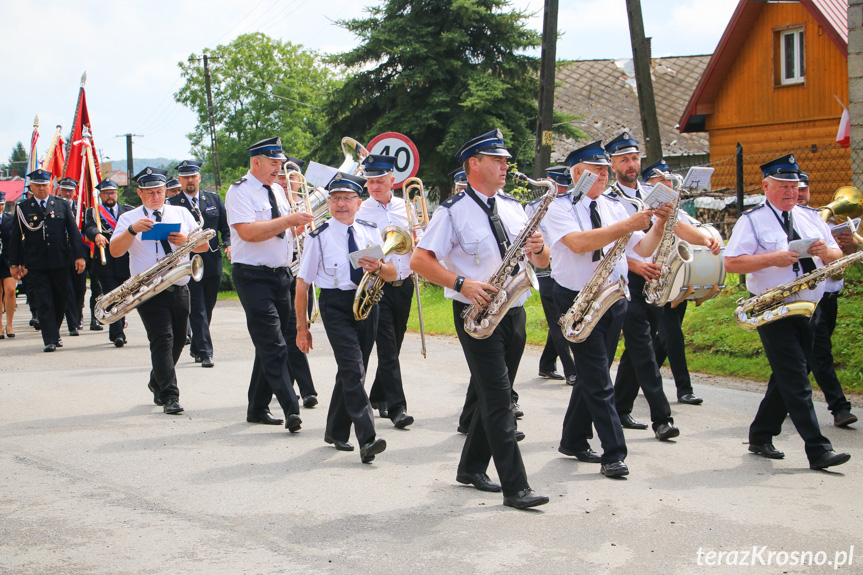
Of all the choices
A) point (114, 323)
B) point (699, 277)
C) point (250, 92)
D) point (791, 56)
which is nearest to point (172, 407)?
point (699, 277)

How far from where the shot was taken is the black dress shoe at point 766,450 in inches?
265

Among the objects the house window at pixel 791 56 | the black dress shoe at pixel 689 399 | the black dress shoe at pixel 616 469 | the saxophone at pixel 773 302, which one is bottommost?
the black dress shoe at pixel 689 399

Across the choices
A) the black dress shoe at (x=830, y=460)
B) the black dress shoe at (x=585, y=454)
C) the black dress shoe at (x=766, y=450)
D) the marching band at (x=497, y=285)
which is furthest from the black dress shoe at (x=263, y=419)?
the black dress shoe at (x=830, y=460)

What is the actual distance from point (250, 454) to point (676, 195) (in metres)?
3.63

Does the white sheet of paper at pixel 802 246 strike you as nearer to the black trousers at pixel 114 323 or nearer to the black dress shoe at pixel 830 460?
the black dress shoe at pixel 830 460

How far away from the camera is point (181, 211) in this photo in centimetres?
945

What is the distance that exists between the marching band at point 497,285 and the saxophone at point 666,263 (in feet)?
0.08

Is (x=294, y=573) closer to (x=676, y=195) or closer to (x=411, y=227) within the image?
(x=676, y=195)

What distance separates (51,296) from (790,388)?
10.9m

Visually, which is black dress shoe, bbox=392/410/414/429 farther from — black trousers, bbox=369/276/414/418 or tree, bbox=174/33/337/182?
tree, bbox=174/33/337/182

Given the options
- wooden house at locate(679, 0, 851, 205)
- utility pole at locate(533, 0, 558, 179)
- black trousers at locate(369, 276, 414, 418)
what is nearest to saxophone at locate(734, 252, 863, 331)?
black trousers at locate(369, 276, 414, 418)

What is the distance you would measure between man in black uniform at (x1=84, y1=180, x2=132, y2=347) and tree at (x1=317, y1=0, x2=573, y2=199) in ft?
42.4

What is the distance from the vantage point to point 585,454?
22.2ft

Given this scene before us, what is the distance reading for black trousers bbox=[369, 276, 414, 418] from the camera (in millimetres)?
8062
